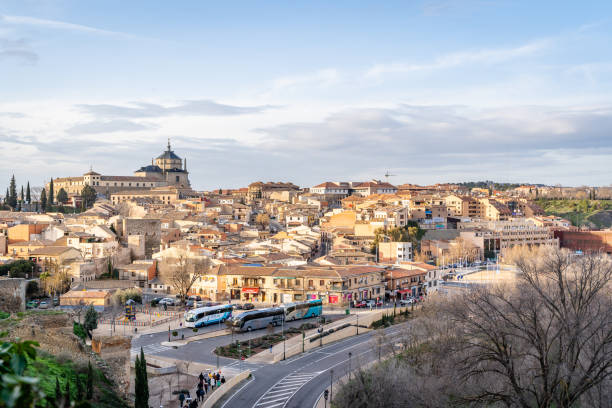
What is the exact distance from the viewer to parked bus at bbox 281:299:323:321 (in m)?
32.2

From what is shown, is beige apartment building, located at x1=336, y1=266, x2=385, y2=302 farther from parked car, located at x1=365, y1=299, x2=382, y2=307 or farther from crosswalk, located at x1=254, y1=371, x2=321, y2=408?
crosswalk, located at x1=254, y1=371, x2=321, y2=408

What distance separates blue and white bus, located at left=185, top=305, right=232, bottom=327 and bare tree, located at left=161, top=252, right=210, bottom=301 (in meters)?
6.23

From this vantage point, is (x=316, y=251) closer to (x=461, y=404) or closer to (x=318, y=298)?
(x=318, y=298)

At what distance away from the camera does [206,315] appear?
101ft

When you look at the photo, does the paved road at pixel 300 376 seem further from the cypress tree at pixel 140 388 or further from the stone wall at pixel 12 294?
the stone wall at pixel 12 294

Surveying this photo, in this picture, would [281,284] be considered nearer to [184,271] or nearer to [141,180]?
[184,271]

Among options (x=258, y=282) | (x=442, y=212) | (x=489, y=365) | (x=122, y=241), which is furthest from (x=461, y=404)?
(x=442, y=212)

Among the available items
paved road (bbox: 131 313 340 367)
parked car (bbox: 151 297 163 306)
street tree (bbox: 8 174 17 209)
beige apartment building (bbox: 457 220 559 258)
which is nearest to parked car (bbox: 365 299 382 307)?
paved road (bbox: 131 313 340 367)

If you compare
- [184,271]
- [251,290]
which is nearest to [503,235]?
[251,290]

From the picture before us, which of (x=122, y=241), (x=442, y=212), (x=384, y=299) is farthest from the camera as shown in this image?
(x=442, y=212)

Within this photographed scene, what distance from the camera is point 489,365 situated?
15.6 m

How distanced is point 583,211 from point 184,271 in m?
88.4

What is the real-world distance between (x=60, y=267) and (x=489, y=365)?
3416 centimetres

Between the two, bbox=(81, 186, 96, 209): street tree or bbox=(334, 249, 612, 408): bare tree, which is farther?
bbox=(81, 186, 96, 209): street tree
